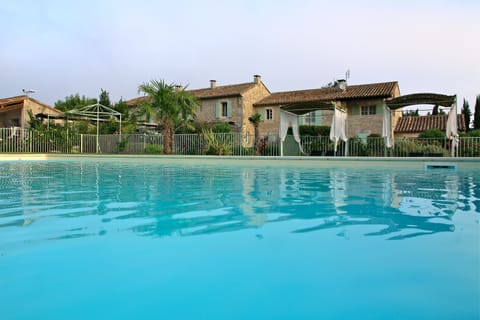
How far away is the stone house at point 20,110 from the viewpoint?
1043 inches

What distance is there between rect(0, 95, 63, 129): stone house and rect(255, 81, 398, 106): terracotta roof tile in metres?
17.2

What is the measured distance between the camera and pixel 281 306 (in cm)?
198

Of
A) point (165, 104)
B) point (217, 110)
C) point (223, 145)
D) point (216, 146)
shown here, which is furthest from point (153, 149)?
point (217, 110)

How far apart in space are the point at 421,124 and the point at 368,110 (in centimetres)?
605

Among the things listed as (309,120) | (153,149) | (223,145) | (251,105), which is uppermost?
(251,105)

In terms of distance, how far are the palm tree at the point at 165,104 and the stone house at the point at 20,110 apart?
987 cm

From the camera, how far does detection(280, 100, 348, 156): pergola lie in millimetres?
15703

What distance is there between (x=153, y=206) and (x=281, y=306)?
10.9 ft

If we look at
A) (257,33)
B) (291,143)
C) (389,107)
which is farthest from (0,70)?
(389,107)

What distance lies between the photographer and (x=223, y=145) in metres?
18.5

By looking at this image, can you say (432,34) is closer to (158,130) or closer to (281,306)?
(281,306)

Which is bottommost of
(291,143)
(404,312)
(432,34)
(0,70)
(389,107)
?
(404,312)

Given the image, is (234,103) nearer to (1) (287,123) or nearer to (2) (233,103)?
(2) (233,103)

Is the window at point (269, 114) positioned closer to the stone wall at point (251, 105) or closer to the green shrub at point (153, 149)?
the stone wall at point (251, 105)
